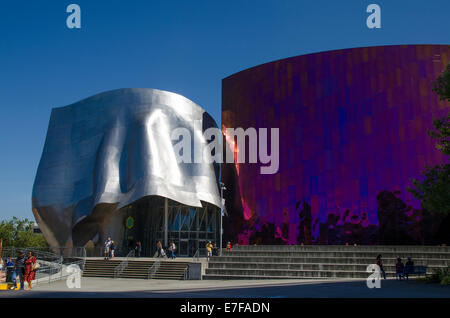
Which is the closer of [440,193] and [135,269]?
[440,193]

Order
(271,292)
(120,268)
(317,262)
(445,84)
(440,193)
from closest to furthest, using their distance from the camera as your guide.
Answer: (271,292)
(440,193)
(445,84)
(317,262)
(120,268)

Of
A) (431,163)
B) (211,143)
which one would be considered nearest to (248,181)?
(211,143)

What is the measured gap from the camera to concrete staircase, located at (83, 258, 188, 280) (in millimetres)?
25312

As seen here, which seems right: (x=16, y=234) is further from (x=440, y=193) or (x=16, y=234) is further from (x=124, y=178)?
(x=440, y=193)

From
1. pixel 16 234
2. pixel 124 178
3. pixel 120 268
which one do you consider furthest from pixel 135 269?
pixel 16 234

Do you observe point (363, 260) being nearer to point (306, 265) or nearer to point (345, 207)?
point (306, 265)

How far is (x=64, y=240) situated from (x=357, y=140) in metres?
25.4

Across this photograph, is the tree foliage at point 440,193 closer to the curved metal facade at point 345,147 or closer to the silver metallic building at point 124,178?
the curved metal facade at point 345,147

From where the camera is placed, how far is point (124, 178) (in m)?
38.4

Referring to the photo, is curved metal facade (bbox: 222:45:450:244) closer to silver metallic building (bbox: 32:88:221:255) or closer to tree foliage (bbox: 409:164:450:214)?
silver metallic building (bbox: 32:88:221:255)

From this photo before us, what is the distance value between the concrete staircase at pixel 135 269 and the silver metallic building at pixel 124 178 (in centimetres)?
831

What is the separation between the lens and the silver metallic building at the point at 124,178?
38.0 metres

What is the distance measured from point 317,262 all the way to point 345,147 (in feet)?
45.2

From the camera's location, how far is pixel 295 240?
35.6 metres
